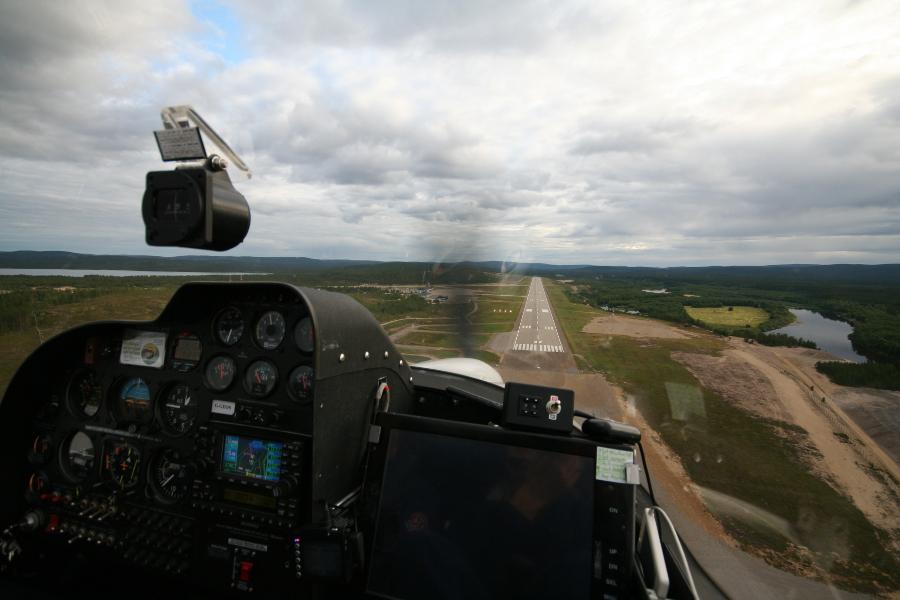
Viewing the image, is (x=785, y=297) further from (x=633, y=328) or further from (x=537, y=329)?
(x=537, y=329)

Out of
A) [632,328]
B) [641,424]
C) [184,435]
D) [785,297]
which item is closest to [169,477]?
[184,435]

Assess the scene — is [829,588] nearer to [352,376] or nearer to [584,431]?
[584,431]

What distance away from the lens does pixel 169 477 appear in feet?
8.00

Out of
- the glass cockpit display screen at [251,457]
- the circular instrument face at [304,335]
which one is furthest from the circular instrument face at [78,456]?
the circular instrument face at [304,335]

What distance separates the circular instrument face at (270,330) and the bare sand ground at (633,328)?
9.12 feet

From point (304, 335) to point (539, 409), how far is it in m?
1.18

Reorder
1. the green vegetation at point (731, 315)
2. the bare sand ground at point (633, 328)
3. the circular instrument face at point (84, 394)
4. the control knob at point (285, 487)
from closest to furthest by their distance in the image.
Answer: the control knob at point (285, 487), the circular instrument face at point (84, 394), the green vegetation at point (731, 315), the bare sand ground at point (633, 328)

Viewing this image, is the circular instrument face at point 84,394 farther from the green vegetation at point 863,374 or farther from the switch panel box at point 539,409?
the green vegetation at point 863,374

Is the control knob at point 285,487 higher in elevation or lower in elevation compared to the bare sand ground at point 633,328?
lower

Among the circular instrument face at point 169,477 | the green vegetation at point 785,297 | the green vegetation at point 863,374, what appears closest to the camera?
the green vegetation at point 863,374

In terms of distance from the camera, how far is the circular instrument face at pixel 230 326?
7.88ft

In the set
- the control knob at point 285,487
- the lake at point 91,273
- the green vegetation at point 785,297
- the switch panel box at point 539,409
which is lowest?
the control knob at point 285,487

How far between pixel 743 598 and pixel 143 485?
2944mm

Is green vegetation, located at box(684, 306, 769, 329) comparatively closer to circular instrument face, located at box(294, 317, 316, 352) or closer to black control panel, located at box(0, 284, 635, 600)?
black control panel, located at box(0, 284, 635, 600)
